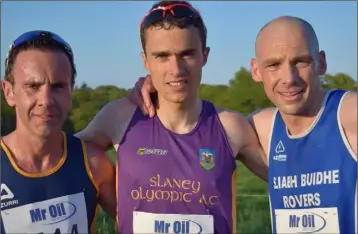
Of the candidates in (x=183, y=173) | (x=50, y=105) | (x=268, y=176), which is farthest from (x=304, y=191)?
(x=50, y=105)

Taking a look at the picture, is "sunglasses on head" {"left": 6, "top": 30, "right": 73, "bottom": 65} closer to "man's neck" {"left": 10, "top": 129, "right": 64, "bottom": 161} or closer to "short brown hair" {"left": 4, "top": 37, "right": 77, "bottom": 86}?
"short brown hair" {"left": 4, "top": 37, "right": 77, "bottom": 86}

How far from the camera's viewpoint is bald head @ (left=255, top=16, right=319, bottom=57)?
3594mm

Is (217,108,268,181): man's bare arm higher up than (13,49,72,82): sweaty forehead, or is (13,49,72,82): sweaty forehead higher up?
(13,49,72,82): sweaty forehead

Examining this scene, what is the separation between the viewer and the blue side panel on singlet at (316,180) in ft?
11.3

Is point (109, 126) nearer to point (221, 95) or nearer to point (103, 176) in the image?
point (103, 176)

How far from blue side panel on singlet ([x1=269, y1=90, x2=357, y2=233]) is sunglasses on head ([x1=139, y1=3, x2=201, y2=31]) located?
42.7 inches

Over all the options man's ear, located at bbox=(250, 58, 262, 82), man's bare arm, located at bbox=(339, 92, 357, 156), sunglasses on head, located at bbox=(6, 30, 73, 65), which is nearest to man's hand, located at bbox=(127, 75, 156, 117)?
sunglasses on head, located at bbox=(6, 30, 73, 65)

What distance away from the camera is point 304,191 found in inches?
141

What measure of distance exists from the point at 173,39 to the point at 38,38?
2.95 feet

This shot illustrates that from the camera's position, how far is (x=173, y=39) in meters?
3.65

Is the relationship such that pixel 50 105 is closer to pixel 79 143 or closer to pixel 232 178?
pixel 79 143

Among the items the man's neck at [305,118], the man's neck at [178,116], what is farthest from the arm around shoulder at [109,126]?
the man's neck at [305,118]

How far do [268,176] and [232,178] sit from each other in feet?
0.86

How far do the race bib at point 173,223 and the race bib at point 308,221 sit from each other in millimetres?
492
